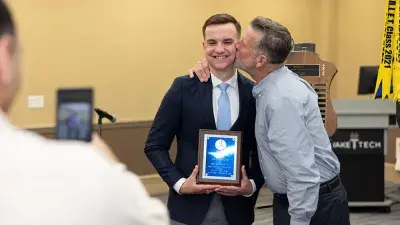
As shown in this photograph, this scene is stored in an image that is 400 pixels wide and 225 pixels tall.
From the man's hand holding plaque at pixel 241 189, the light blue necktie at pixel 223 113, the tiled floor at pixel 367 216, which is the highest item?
the light blue necktie at pixel 223 113

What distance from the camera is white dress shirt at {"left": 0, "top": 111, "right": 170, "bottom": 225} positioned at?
0.81 m

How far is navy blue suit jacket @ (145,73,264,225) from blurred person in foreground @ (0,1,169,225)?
1.68 meters

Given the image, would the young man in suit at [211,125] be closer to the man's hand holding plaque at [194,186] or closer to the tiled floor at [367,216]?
the man's hand holding plaque at [194,186]

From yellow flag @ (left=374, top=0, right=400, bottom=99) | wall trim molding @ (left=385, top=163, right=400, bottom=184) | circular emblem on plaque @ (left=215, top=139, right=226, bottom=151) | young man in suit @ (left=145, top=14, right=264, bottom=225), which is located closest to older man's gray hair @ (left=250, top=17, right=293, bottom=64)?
young man in suit @ (left=145, top=14, right=264, bottom=225)

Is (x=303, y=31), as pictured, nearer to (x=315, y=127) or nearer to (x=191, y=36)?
(x=191, y=36)

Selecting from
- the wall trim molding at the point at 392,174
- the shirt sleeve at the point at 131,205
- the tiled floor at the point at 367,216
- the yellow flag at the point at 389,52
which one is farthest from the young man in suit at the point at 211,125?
the wall trim molding at the point at 392,174

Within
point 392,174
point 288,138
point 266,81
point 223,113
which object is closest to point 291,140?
point 288,138

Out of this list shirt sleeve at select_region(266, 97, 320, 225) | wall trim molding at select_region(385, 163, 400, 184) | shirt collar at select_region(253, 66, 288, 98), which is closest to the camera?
shirt sleeve at select_region(266, 97, 320, 225)

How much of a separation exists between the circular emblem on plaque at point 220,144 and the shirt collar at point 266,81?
23 centimetres

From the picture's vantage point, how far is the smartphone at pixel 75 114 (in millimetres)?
1014

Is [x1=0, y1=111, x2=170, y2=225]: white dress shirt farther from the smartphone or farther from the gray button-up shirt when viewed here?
the gray button-up shirt

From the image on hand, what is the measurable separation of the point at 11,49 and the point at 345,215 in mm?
1999

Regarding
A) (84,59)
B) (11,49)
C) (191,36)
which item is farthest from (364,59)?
(11,49)

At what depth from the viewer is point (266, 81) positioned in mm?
2393
